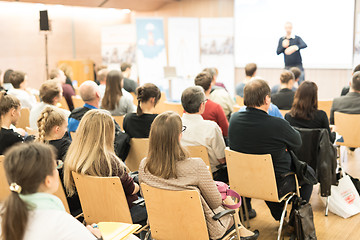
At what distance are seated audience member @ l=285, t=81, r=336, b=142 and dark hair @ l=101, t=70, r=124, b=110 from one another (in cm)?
222

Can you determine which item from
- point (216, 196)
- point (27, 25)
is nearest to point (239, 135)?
point (216, 196)

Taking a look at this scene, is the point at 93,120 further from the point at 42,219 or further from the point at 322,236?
the point at 322,236

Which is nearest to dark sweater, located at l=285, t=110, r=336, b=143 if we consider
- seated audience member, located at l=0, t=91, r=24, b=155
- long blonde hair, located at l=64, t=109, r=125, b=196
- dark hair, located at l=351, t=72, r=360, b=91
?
dark hair, located at l=351, t=72, r=360, b=91

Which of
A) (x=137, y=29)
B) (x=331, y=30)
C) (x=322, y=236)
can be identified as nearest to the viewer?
(x=322, y=236)

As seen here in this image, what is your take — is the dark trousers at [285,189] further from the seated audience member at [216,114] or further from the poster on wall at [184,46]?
the poster on wall at [184,46]

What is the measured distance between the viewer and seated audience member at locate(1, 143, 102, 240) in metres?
1.65

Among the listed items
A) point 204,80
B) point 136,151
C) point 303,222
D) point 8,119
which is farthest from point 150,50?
point 303,222

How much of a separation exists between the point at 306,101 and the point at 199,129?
1.10 meters

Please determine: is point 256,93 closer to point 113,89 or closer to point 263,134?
point 263,134

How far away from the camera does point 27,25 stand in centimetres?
1109

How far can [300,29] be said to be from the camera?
9.68 meters

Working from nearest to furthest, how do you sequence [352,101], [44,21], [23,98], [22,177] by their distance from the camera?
[22,177]
[352,101]
[23,98]
[44,21]

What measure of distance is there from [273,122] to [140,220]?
1253mm

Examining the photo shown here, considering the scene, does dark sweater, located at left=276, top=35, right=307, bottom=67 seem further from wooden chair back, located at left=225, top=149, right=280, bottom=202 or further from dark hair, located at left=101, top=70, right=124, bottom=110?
wooden chair back, located at left=225, top=149, right=280, bottom=202
